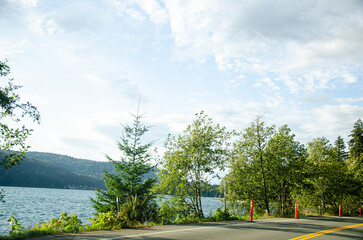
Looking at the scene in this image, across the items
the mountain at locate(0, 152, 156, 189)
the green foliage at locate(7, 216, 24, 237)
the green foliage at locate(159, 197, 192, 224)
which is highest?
the green foliage at locate(7, 216, 24, 237)

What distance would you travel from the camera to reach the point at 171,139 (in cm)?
1842

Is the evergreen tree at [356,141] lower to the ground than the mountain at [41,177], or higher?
higher

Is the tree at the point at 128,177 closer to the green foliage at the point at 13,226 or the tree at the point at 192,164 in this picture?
the tree at the point at 192,164

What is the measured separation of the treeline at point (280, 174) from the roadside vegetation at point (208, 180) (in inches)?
3.6

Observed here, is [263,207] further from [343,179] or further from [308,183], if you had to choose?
[343,179]

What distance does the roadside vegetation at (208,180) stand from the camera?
1047cm

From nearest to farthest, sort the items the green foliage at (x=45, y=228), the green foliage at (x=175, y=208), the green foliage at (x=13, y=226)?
the green foliage at (x=13, y=226), the green foliage at (x=45, y=228), the green foliage at (x=175, y=208)

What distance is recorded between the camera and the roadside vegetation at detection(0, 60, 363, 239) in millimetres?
10469

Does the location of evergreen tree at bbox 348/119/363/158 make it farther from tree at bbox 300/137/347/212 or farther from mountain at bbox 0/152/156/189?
mountain at bbox 0/152/156/189

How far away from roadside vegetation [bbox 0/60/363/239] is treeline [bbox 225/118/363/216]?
0.30 ft

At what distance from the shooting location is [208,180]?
1745 cm

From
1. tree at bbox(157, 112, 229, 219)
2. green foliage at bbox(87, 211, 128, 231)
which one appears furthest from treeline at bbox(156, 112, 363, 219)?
green foliage at bbox(87, 211, 128, 231)

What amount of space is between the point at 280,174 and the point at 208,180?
10681 mm

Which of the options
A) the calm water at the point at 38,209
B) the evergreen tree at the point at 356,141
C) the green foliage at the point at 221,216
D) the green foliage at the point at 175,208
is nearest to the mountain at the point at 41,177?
the calm water at the point at 38,209
